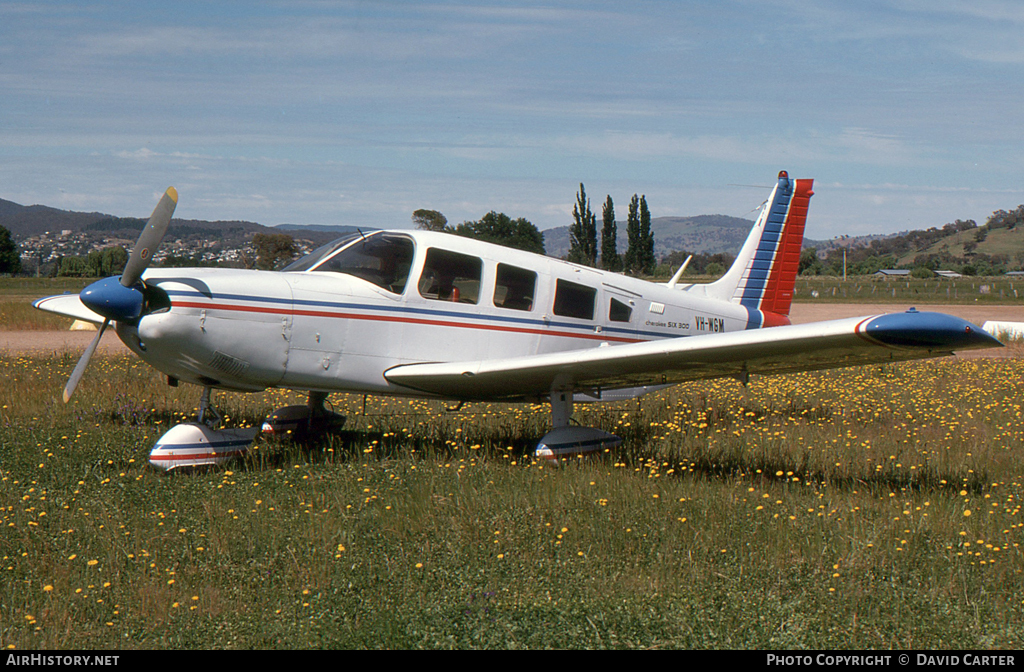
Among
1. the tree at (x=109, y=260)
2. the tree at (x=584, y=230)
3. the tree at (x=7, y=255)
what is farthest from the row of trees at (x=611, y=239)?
the tree at (x=7, y=255)

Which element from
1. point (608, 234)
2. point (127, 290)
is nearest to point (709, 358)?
point (127, 290)

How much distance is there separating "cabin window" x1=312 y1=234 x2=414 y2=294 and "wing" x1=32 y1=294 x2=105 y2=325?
120 inches

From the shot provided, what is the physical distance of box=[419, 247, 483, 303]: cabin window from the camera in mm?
7602

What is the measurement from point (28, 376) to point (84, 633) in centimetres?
1004

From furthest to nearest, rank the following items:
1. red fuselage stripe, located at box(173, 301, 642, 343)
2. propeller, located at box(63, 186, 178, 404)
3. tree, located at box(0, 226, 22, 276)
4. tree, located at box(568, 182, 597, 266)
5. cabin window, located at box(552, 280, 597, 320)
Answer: tree, located at box(0, 226, 22, 276), tree, located at box(568, 182, 597, 266), cabin window, located at box(552, 280, 597, 320), red fuselage stripe, located at box(173, 301, 642, 343), propeller, located at box(63, 186, 178, 404)

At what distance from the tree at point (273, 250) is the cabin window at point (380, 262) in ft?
3.91

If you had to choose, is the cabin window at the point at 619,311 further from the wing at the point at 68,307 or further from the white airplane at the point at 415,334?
the wing at the point at 68,307

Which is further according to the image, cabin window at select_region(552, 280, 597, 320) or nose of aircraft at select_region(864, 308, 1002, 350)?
cabin window at select_region(552, 280, 597, 320)

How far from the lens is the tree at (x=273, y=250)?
8.82 metres

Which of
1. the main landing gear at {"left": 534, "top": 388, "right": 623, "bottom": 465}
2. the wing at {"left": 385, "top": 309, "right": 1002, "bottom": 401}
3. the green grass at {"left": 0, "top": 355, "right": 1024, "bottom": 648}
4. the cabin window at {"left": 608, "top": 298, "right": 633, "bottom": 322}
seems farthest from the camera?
the cabin window at {"left": 608, "top": 298, "right": 633, "bottom": 322}

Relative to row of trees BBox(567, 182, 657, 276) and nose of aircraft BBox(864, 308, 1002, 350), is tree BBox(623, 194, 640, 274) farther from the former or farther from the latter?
nose of aircraft BBox(864, 308, 1002, 350)

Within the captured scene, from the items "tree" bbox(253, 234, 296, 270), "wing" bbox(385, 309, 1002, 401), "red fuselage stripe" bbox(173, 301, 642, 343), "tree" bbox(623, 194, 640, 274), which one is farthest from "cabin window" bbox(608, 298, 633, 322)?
"tree" bbox(623, 194, 640, 274)

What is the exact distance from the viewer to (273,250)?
9469mm

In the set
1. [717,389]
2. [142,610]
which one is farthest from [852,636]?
[717,389]
